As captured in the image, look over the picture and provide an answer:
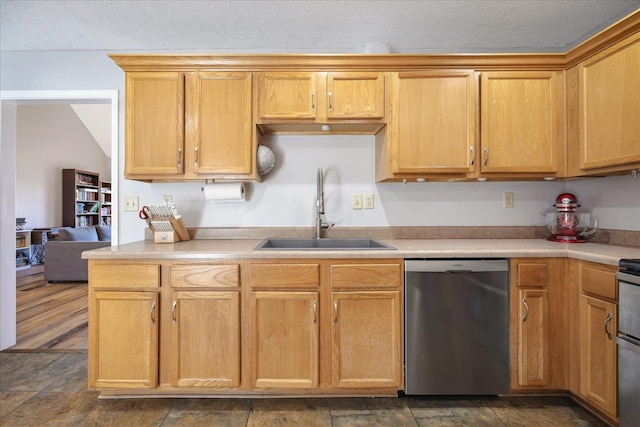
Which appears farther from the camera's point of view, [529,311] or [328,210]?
[328,210]

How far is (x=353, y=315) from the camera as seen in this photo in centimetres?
190

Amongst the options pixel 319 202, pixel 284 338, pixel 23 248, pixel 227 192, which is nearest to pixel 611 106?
pixel 319 202

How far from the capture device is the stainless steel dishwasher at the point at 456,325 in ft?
6.22

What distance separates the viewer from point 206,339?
190 cm

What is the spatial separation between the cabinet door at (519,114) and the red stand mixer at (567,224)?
313 mm

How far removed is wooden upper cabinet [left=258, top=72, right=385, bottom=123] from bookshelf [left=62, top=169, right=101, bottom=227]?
6850mm

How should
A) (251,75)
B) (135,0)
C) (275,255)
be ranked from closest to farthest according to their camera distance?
(275,255)
(135,0)
(251,75)

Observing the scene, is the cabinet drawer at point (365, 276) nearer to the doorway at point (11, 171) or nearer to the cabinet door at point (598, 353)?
the cabinet door at point (598, 353)

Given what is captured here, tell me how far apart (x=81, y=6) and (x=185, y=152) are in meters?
1.05

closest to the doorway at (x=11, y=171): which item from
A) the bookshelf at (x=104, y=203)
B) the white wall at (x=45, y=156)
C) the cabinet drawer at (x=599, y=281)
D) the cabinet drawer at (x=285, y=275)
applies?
the cabinet drawer at (x=285, y=275)

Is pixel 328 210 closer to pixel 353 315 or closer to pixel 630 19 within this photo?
pixel 353 315

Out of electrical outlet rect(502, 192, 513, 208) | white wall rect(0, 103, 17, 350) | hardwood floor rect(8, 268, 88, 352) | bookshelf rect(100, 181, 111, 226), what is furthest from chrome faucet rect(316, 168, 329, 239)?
bookshelf rect(100, 181, 111, 226)

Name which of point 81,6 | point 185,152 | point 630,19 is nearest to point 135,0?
point 81,6

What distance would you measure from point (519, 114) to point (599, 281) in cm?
109
